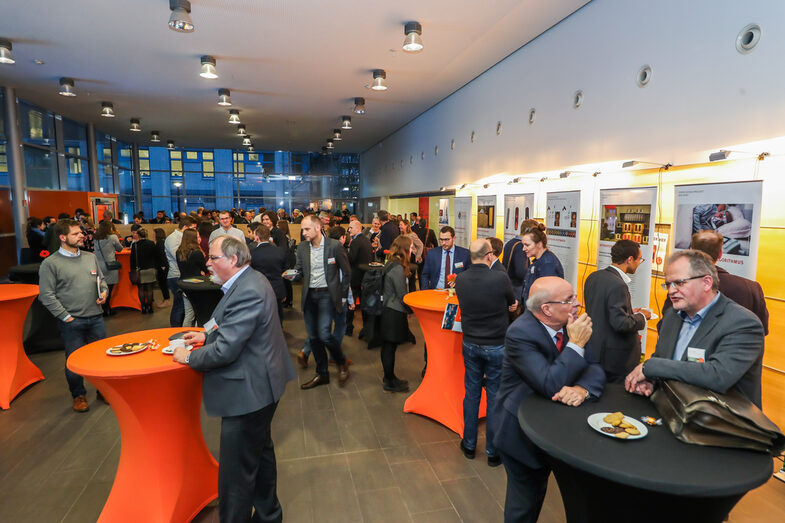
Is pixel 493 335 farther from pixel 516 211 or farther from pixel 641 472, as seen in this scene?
pixel 516 211

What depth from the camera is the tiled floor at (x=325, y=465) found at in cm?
265

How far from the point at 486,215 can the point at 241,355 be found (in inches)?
233

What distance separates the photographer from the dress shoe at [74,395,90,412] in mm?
3893

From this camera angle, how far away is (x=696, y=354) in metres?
1.86

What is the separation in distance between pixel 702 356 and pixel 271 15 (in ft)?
17.9

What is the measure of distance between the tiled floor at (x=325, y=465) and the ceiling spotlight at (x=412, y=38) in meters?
3.95

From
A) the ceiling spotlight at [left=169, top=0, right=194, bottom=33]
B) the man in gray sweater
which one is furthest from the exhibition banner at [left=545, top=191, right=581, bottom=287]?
the man in gray sweater

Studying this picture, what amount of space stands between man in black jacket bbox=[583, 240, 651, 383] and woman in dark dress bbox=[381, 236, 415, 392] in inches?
67.0

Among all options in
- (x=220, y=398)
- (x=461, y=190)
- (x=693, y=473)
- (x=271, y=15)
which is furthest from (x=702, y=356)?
(x=461, y=190)

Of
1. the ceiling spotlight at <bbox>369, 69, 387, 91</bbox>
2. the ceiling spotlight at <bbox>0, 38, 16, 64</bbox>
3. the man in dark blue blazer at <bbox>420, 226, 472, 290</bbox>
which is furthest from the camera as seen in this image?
the ceiling spotlight at <bbox>369, 69, 387, 91</bbox>

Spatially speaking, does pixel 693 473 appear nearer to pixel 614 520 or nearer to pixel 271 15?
pixel 614 520

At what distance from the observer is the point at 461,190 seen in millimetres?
8547

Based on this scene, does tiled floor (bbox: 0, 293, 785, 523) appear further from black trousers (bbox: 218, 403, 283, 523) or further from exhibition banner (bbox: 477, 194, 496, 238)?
exhibition banner (bbox: 477, 194, 496, 238)

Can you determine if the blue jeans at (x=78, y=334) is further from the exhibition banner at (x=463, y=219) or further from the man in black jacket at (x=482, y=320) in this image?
the exhibition banner at (x=463, y=219)
